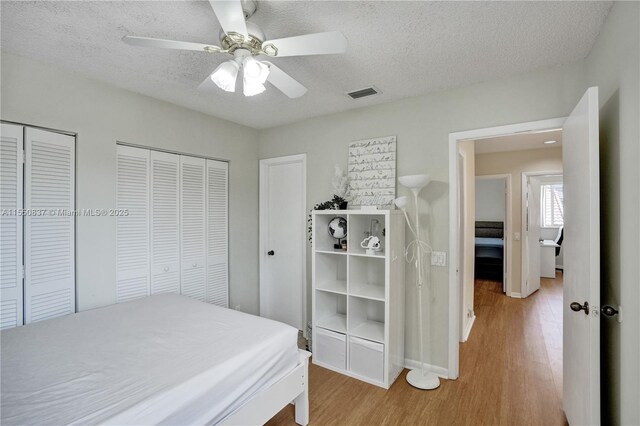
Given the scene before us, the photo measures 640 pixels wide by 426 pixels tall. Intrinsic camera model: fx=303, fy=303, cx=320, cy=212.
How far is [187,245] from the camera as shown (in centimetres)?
313

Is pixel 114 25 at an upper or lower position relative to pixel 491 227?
upper

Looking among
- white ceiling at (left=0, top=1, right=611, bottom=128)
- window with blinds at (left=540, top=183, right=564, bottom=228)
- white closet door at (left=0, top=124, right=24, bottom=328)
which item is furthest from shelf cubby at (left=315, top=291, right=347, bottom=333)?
window with blinds at (left=540, top=183, right=564, bottom=228)

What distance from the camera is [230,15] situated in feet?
4.19

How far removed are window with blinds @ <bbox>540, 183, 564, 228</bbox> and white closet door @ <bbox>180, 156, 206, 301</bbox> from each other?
806 centimetres

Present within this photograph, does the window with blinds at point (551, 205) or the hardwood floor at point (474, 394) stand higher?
the window with blinds at point (551, 205)

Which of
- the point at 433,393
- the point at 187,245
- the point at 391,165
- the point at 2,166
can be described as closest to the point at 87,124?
the point at 2,166

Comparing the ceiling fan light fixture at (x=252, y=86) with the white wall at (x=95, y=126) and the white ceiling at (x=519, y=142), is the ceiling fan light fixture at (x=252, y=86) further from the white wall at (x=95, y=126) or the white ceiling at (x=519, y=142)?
the white ceiling at (x=519, y=142)

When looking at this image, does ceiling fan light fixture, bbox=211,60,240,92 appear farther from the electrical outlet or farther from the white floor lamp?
the electrical outlet

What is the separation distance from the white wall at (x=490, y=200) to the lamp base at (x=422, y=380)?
6.00 m

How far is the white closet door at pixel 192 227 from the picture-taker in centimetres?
310

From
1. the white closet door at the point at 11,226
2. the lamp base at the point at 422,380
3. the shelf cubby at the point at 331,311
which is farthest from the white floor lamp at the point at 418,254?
the white closet door at the point at 11,226

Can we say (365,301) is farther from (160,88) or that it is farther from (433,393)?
(160,88)

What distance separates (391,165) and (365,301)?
1.35m

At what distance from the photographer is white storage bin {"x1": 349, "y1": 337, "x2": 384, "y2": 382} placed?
2516 millimetres
